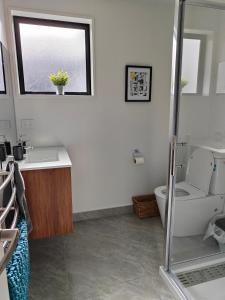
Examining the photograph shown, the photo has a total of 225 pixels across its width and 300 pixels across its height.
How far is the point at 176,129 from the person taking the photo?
1.44 meters

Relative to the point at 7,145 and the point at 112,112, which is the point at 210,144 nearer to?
the point at 112,112

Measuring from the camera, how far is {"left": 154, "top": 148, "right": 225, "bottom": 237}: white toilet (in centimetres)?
204

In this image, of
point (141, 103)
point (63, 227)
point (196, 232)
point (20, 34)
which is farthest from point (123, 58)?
point (196, 232)

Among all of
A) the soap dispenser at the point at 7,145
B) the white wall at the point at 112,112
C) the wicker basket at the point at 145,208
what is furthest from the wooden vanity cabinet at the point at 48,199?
the wicker basket at the point at 145,208

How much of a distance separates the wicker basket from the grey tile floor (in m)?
0.11

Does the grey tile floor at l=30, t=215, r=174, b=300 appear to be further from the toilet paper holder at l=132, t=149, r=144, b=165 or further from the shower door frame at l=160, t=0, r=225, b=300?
the toilet paper holder at l=132, t=149, r=144, b=165

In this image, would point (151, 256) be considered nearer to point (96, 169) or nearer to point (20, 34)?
point (96, 169)

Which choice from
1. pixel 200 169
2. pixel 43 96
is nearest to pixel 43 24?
pixel 43 96

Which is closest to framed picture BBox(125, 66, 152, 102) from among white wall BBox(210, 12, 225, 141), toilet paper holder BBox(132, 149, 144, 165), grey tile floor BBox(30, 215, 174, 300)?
toilet paper holder BBox(132, 149, 144, 165)

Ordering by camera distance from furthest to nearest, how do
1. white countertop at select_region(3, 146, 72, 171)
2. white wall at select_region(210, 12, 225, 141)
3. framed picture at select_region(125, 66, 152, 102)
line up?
framed picture at select_region(125, 66, 152, 102) → white wall at select_region(210, 12, 225, 141) → white countertop at select_region(3, 146, 72, 171)

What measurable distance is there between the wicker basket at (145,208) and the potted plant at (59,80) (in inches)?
61.7

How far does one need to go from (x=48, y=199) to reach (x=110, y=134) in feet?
3.53

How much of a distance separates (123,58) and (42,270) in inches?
87.1

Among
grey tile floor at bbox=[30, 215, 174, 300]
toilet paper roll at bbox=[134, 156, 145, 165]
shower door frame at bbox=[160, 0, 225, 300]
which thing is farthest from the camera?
toilet paper roll at bbox=[134, 156, 145, 165]
